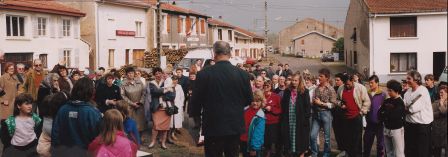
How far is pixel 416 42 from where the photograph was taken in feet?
11.1

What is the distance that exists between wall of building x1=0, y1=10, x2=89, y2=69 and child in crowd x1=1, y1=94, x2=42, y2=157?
64.6 feet

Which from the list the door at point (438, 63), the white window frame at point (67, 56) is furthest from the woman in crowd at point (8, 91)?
the white window frame at point (67, 56)

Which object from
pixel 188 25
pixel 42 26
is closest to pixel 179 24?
pixel 188 25

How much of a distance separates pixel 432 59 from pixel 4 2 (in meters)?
25.1

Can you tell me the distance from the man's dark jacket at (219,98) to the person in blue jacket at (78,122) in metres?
1.32

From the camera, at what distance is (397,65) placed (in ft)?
12.0

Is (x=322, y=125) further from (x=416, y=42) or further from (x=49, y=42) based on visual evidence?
(x=49, y=42)

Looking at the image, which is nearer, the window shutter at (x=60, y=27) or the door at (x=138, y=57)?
the window shutter at (x=60, y=27)

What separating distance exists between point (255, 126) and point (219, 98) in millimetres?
3650

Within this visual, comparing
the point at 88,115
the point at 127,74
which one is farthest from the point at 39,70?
the point at 88,115

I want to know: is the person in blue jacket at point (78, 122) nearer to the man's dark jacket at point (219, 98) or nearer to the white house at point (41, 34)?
the man's dark jacket at point (219, 98)

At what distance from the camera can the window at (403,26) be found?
140 inches

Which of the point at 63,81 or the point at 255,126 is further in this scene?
the point at 63,81

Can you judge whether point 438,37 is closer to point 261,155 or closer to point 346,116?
point 346,116
